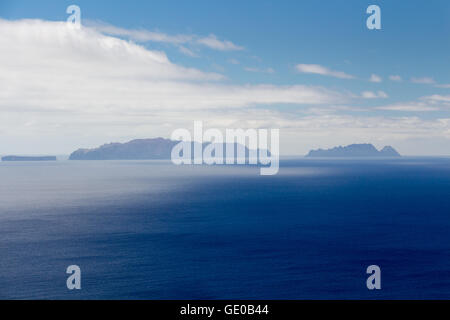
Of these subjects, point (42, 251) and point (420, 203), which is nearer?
point (42, 251)

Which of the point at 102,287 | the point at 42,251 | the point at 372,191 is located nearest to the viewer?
the point at 102,287

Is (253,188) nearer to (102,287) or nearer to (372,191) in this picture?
(372,191)

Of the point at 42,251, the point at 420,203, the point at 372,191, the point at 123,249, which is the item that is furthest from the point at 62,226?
the point at 372,191
